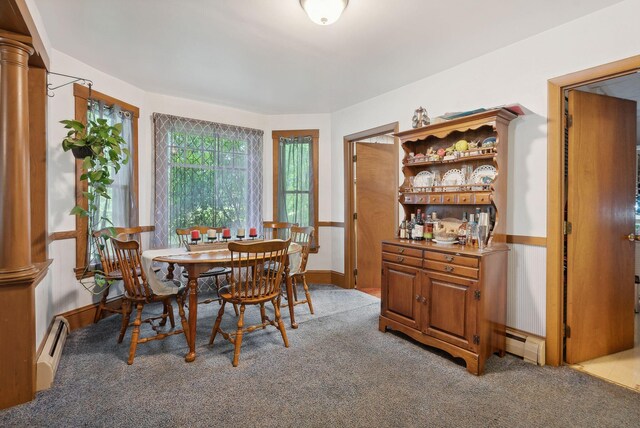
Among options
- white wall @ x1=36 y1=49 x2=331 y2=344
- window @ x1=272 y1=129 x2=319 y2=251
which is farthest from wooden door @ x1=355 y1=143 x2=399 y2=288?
window @ x1=272 y1=129 x2=319 y2=251

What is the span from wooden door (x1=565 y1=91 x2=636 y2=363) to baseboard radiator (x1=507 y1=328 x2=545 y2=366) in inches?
8.3

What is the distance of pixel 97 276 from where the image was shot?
2.95m

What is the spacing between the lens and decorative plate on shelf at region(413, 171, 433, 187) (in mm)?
3075

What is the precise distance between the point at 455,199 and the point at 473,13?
137cm

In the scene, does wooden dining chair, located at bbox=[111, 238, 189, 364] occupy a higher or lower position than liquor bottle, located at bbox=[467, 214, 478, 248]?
lower

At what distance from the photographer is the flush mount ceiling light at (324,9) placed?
78.5 inches

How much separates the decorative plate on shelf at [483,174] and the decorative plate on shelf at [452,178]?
0.10 m

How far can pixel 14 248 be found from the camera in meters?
1.94

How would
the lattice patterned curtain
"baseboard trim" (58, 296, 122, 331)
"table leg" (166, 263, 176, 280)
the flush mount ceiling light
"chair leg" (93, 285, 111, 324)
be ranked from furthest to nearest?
the lattice patterned curtain, "chair leg" (93, 285, 111, 324), "baseboard trim" (58, 296, 122, 331), "table leg" (166, 263, 176, 280), the flush mount ceiling light

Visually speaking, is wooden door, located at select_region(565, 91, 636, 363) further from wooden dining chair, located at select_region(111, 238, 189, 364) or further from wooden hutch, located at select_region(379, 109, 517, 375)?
wooden dining chair, located at select_region(111, 238, 189, 364)

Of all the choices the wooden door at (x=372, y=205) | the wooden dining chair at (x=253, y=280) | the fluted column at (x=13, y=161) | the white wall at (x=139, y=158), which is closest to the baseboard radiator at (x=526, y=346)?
the wooden dining chair at (x=253, y=280)

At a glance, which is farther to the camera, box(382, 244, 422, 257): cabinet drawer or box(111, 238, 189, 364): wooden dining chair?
box(382, 244, 422, 257): cabinet drawer

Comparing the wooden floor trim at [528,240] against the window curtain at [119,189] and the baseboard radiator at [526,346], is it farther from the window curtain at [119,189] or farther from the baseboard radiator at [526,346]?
the window curtain at [119,189]

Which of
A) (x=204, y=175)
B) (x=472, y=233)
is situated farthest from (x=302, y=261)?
(x=204, y=175)
